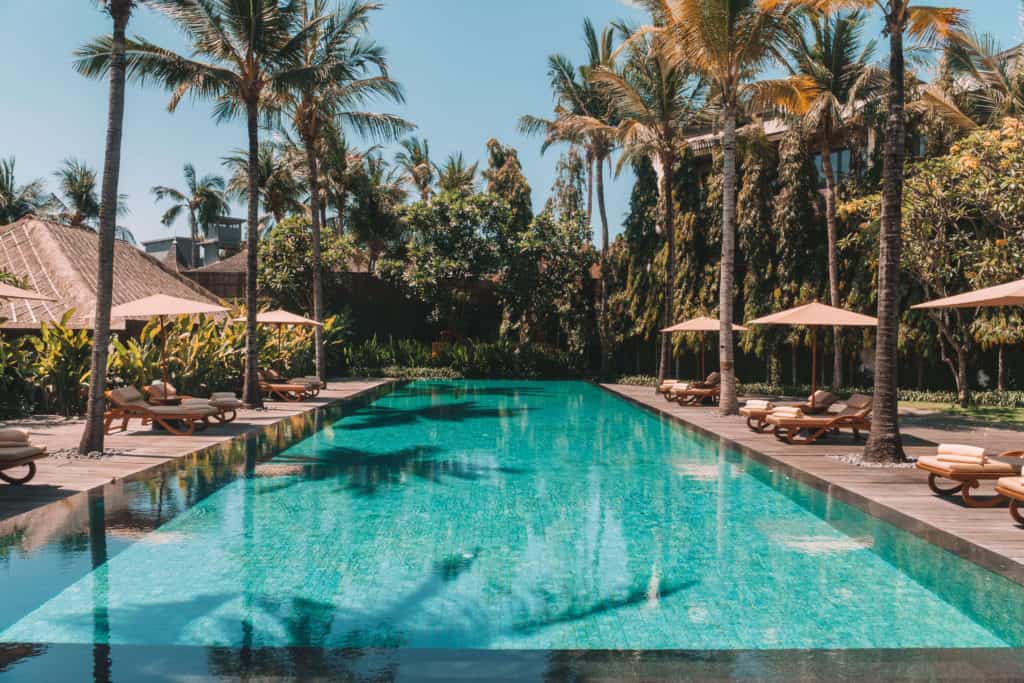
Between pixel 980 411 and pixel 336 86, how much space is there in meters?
17.1

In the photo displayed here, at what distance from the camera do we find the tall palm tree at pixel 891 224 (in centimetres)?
995

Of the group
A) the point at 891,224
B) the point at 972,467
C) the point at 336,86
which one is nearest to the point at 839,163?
the point at 336,86

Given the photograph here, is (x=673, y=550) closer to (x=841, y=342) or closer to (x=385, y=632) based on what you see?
(x=385, y=632)

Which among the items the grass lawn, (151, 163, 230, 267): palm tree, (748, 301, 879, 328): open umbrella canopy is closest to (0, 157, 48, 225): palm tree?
(151, 163, 230, 267): palm tree

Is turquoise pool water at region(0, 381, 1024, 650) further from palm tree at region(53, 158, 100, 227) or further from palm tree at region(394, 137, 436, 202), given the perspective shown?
palm tree at region(53, 158, 100, 227)

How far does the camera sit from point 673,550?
6.91m

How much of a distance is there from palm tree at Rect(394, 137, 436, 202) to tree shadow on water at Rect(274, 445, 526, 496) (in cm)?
3595

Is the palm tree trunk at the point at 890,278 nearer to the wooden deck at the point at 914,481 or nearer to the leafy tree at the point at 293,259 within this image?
the wooden deck at the point at 914,481

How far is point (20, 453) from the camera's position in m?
8.23

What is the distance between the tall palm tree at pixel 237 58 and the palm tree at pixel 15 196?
107ft

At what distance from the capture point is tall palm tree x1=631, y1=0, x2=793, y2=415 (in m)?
15.1

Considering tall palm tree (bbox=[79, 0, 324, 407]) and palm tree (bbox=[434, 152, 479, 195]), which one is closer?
tall palm tree (bbox=[79, 0, 324, 407])

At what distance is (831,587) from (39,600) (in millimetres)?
5474

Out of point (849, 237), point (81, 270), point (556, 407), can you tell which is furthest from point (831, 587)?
point (81, 270)
